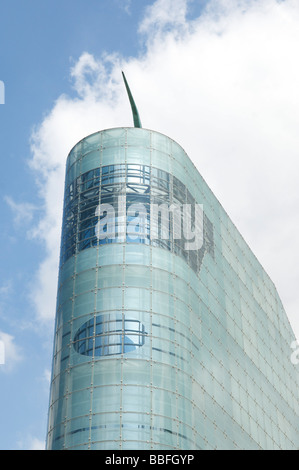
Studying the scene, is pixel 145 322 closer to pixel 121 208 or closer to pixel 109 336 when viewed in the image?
pixel 109 336

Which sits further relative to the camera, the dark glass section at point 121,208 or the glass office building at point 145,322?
the dark glass section at point 121,208

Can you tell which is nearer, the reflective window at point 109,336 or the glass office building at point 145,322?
the glass office building at point 145,322

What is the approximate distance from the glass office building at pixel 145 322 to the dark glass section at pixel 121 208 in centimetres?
11

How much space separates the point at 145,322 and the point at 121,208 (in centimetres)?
1053

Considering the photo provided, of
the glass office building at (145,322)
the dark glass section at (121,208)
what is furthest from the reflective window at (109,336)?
the dark glass section at (121,208)

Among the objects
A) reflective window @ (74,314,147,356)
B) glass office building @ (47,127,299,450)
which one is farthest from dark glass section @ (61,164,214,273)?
reflective window @ (74,314,147,356)

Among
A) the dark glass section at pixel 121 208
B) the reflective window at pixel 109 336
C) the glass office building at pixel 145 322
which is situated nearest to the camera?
the glass office building at pixel 145 322

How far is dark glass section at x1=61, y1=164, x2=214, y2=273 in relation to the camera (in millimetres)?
59969

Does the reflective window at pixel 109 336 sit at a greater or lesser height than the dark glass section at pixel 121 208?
lesser

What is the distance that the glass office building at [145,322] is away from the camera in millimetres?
52031

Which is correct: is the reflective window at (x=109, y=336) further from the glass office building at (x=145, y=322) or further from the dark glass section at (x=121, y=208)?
the dark glass section at (x=121, y=208)

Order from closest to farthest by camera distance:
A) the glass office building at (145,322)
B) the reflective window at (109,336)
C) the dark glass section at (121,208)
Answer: the glass office building at (145,322) → the reflective window at (109,336) → the dark glass section at (121,208)
